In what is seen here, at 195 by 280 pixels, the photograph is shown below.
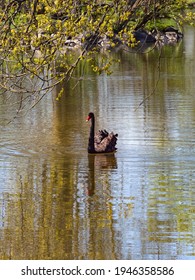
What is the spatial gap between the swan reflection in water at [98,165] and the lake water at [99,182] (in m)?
0.02

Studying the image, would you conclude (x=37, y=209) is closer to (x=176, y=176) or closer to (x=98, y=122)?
(x=176, y=176)

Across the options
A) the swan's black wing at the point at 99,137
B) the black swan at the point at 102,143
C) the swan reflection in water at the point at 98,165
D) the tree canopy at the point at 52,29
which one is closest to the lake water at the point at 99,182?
the swan reflection in water at the point at 98,165

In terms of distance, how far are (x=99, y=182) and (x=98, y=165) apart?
2.07 metres

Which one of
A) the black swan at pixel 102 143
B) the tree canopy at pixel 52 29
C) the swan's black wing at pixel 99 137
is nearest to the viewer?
the tree canopy at pixel 52 29

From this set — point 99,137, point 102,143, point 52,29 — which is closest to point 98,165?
point 102,143

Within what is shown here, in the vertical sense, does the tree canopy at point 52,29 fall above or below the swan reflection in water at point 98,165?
above

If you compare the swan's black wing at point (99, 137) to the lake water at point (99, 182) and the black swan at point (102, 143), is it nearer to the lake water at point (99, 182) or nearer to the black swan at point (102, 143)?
Result: the black swan at point (102, 143)

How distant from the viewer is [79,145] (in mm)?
22594

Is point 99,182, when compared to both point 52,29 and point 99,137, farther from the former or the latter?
point 99,137

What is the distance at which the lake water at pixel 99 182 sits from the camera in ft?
45.7

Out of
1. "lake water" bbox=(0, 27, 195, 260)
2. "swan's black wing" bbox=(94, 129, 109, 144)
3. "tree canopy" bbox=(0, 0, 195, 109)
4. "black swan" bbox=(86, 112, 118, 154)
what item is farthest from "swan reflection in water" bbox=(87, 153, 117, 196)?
"tree canopy" bbox=(0, 0, 195, 109)

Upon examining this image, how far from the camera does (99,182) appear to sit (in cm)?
1844

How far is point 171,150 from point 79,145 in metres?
2.45

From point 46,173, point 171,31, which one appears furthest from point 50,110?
point 171,31
